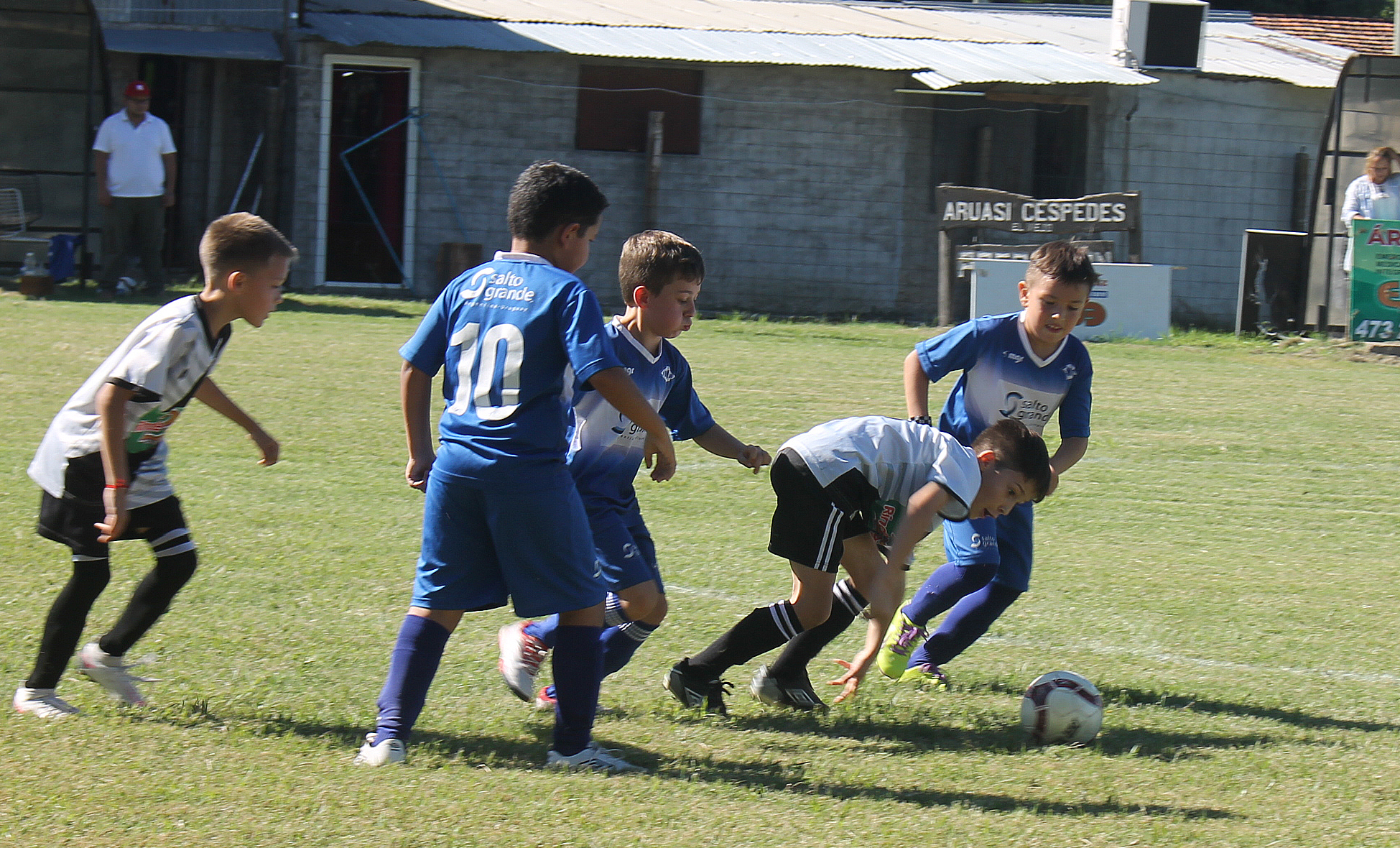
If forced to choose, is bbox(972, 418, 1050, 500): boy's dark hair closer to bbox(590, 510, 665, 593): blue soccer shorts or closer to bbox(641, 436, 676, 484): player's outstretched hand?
bbox(641, 436, 676, 484): player's outstretched hand

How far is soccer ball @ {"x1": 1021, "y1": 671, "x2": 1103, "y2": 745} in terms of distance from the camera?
171 inches

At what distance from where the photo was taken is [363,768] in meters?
3.76

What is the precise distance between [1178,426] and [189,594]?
7.22 metres

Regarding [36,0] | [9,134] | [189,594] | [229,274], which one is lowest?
[189,594]

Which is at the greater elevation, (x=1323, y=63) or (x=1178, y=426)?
(x=1323, y=63)

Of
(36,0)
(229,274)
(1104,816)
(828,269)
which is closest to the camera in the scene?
(1104,816)

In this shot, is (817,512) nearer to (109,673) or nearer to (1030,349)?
(1030,349)

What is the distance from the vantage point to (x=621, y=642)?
15.0ft

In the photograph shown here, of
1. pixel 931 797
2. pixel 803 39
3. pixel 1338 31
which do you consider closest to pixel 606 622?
pixel 931 797

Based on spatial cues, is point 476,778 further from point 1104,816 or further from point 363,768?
point 1104,816

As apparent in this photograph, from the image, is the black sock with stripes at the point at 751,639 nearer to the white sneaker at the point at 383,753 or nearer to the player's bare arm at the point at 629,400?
the player's bare arm at the point at 629,400

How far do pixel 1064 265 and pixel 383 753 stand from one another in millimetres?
2726

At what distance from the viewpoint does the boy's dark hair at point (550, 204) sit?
3902 mm

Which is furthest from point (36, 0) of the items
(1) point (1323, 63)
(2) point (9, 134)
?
(1) point (1323, 63)
